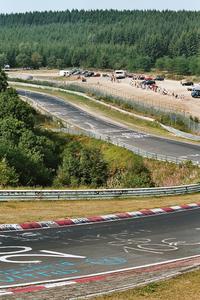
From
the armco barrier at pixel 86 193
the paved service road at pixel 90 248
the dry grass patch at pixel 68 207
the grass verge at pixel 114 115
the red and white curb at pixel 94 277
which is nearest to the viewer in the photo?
the red and white curb at pixel 94 277

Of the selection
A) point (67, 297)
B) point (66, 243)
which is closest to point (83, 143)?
point (66, 243)

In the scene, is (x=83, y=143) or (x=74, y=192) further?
(x=83, y=143)

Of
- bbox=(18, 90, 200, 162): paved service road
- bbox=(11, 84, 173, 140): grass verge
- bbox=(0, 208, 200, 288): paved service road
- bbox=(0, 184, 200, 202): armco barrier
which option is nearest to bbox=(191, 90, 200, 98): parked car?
bbox=(11, 84, 173, 140): grass verge

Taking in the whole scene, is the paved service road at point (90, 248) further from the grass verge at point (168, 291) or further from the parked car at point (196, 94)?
the parked car at point (196, 94)

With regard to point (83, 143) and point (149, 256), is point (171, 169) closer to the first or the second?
point (83, 143)

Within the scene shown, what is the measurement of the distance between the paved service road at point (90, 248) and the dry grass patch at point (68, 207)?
2390 mm

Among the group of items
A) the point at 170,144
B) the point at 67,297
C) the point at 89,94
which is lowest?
the point at 67,297

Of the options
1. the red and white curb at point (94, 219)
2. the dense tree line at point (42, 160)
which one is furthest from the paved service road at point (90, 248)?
the dense tree line at point (42, 160)

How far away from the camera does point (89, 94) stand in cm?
13288

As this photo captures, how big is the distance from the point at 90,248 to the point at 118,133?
58.0 meters

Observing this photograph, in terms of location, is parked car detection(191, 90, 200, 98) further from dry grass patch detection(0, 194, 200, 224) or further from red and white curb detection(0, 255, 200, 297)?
red and white curb detection(0, 255, 200, 297)

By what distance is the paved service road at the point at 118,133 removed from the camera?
66062 mm

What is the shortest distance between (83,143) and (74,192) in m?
35.5

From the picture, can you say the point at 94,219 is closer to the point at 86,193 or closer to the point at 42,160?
the point at 86,193
